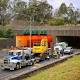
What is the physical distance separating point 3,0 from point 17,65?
2698 inches

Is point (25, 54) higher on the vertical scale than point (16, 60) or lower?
higher

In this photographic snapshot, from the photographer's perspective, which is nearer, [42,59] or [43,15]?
[42,59]

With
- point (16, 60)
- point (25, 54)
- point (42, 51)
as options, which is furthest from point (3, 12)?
point (16, 60)

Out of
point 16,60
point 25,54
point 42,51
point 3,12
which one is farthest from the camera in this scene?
→ point 3,12

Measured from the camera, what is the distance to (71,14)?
452ft

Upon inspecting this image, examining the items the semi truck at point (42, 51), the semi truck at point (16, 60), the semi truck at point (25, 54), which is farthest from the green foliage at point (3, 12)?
the semi truck at point (16, 60)

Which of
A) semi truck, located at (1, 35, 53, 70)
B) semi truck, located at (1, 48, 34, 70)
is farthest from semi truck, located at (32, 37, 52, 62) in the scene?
semi truck, located at (1, 48, 34, 70)

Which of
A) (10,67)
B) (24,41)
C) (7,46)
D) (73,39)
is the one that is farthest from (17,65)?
(73,39)

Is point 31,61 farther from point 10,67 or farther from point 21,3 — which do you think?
point 21,3

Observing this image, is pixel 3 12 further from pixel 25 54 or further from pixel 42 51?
pixel 25 54

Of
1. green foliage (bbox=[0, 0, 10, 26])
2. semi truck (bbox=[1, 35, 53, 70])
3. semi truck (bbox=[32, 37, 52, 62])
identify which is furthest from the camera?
green foliage (bbox=[0, 0, 10, 26])

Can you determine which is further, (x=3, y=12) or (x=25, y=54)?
(x=3, y=12)

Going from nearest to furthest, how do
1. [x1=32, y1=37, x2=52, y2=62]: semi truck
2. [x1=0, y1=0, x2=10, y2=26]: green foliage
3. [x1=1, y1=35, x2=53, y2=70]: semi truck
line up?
[x1=1, y1=35, x2=53, y2=70]: semi truck → [x1=32, y1=37, x2=52, y2=62]: semi truck → [x1=0, y1=0, x2=10, y2=26]: green foliage

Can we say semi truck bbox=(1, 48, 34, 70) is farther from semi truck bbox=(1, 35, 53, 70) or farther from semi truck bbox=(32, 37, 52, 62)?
semi truck bbox=(32, 37, 52, 62)
